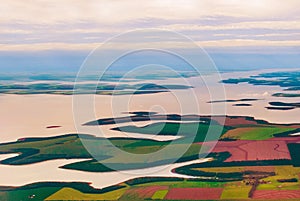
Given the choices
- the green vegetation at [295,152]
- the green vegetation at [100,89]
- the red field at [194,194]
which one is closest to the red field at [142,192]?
the red field at [194,194]

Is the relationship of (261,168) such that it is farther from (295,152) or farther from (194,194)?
(194,194)

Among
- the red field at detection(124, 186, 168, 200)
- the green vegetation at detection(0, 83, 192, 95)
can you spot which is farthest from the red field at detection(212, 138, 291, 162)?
the green vegetation at detection(0, 83, 192, 95)

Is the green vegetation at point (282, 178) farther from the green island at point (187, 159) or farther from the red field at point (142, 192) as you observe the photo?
the red field at point (142, 192)

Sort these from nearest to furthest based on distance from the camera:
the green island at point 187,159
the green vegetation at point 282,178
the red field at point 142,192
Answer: the red field at point 142,192
the green island at point 187,159
the green vegetation at point 282,178

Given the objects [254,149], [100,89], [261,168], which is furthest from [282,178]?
[100,89]

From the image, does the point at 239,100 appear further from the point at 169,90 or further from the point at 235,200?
the point at 235,200

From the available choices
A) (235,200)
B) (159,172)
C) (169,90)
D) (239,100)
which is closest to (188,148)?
(159,172)
